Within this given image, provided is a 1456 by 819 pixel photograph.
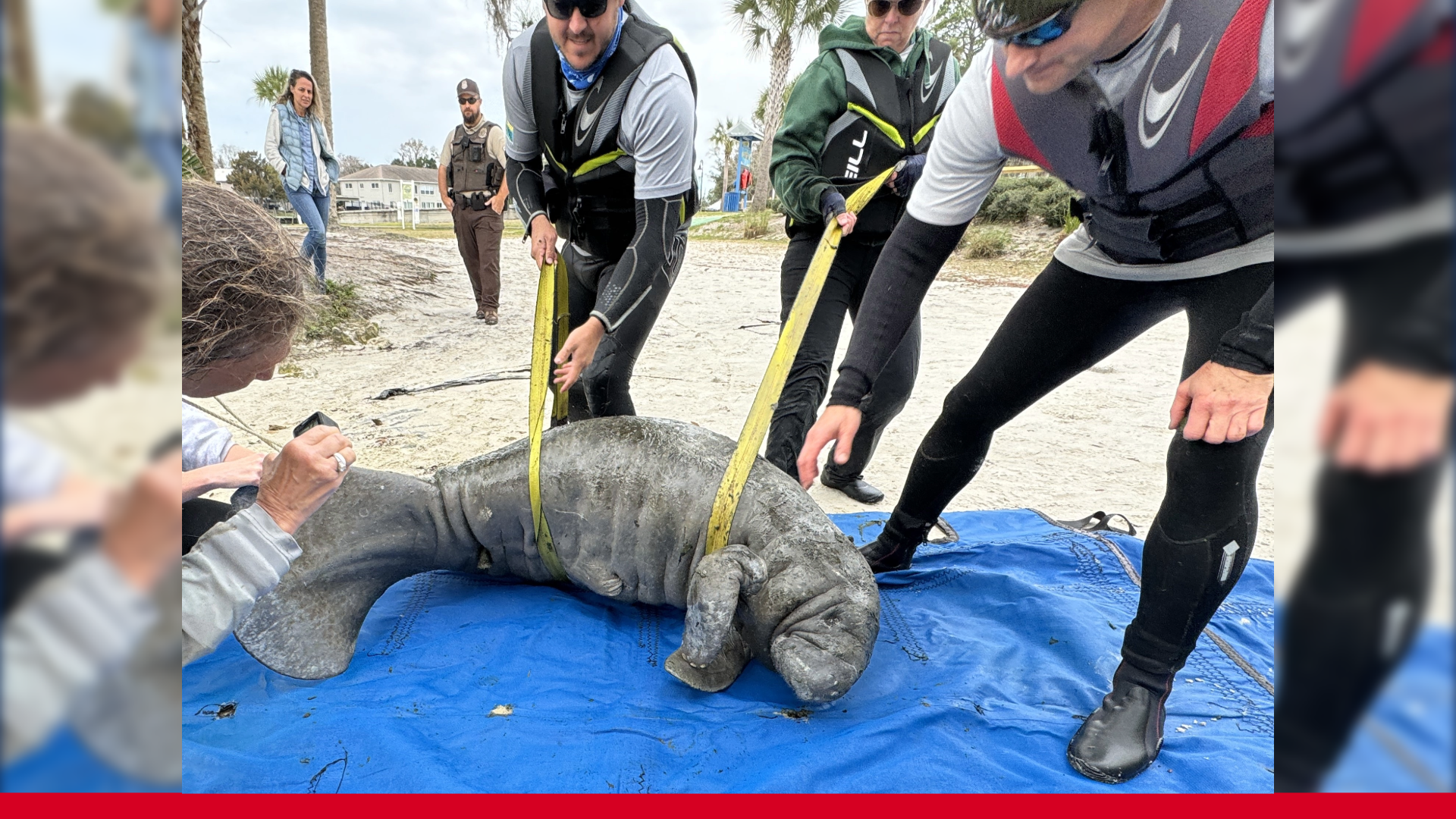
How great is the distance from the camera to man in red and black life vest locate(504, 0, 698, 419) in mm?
3379

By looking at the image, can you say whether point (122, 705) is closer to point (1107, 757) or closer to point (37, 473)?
point (37, 473)

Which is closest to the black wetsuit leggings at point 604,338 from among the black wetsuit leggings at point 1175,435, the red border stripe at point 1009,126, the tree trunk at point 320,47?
the black wetsuit leggings at point 1175,435

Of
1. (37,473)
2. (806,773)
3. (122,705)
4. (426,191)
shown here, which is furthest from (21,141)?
(426,191)

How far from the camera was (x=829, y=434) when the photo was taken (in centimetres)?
249

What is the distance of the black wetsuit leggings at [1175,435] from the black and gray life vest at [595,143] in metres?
1.77

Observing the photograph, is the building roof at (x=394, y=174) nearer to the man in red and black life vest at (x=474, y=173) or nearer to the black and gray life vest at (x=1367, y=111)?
A: the man in red and black life vest at (x=474, y=173)

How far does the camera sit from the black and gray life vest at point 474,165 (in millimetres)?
8219

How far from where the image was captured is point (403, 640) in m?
2.79

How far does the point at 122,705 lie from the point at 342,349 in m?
8.12

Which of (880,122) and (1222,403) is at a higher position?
(880,122)

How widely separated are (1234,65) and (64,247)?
2215 mm

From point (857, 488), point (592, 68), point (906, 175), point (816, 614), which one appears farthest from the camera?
point (857, 488)

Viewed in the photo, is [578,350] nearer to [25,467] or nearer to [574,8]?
[574,8]

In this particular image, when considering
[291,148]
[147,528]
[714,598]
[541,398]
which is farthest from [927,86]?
[291,148]
